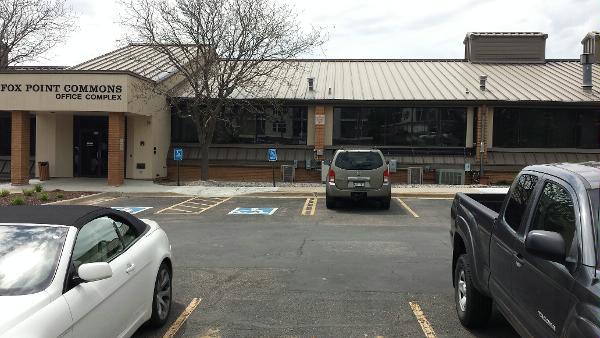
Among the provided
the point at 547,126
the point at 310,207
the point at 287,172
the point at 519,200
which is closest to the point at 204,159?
the point at 287,172

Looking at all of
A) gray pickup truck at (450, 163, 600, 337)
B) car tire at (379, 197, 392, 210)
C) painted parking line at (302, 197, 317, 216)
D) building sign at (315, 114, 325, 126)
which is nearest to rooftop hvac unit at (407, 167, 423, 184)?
building sign at (315, 114, 325, 126)

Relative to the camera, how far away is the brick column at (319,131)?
2550 cm

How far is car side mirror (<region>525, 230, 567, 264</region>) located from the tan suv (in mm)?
11689

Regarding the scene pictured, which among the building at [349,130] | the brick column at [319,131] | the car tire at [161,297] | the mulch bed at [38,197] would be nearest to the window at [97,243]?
the car tire at [161,297]

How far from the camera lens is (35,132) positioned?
85.6ft

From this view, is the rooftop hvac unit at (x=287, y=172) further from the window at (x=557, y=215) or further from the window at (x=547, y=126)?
the window at (x=557, y=215)

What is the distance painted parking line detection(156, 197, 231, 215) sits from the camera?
48.8 feet

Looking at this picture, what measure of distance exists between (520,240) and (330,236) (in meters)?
7.00

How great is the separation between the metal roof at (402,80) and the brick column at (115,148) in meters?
3.80

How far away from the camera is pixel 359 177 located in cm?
1485

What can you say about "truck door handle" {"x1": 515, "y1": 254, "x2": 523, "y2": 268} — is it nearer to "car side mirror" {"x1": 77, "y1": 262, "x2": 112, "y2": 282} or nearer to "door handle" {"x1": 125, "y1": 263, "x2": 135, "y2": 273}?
"car side mirror" {"x1": 77, "y1": 262, "x2": 112, "y2": 282}

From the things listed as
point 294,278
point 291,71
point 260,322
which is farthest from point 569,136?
point 260,322

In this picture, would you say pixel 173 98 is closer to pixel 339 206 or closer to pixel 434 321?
pixel 339 206

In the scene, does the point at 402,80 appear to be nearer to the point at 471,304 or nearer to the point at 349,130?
the point at 349,130
